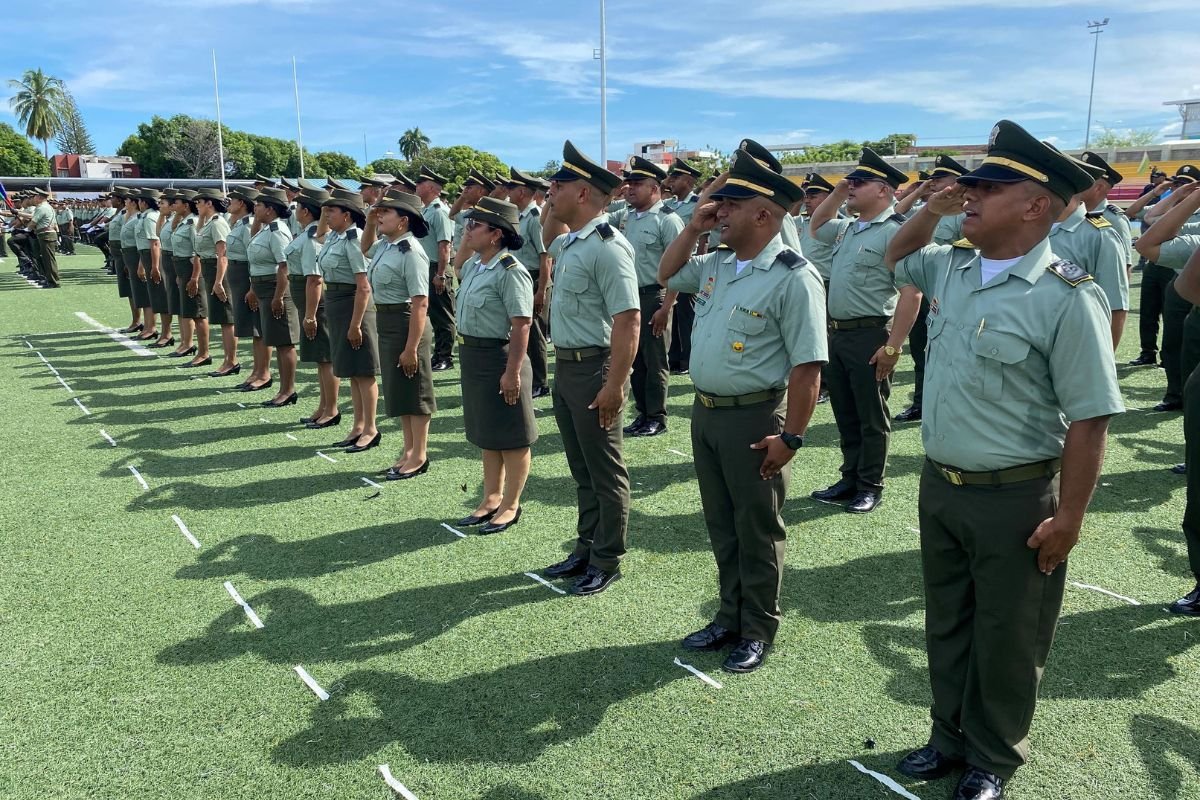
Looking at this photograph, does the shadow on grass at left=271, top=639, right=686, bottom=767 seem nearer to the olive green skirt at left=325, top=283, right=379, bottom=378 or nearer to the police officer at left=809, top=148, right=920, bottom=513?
the police officer at left=809, top=148, right=920, bottom=513

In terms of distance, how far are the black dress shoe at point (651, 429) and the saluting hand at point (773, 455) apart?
153 inches

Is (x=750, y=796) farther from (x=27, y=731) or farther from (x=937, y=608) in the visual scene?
(x=27, y=731)

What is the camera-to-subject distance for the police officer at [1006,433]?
89.3 inches

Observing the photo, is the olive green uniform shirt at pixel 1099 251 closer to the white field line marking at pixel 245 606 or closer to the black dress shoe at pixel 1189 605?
the black dress shoe at pixel 1189 605

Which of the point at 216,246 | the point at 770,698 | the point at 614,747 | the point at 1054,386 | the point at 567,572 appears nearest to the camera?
the point at 1054,386

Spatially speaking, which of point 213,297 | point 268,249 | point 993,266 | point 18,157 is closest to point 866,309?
point 993,266

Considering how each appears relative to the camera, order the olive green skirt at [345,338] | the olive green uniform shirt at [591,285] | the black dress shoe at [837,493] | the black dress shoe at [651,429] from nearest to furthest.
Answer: the olive green uniform shirt at [591,285], the black dress shoe at [837,493], the olive green skirt at [345,338], the black dress shoe at [651,429]

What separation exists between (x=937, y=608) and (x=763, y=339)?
1.16 m

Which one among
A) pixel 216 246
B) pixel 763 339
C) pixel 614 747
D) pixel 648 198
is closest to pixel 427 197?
pixel 216 246

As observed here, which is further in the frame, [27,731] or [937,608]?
[27,731]

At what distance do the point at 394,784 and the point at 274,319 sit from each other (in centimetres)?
612

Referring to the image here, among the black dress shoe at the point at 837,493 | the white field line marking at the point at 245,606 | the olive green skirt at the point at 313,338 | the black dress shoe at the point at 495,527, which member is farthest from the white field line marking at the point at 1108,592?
the olive green skirt at the point at 313,338

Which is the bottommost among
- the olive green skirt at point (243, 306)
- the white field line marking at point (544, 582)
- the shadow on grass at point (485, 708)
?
the shadow on grass at point (485, 708)

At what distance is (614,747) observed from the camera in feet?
9.61
